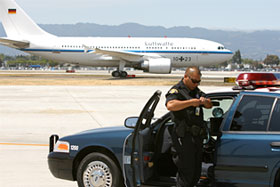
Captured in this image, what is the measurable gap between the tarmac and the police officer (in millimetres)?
2278

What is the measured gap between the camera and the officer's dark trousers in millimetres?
5074

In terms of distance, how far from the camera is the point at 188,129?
198 inches

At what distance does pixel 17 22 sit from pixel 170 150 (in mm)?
42211

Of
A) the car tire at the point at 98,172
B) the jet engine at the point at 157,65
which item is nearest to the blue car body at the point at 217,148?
the car tire at the point at 98,172

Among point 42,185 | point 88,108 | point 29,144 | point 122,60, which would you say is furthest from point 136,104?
point 122,60

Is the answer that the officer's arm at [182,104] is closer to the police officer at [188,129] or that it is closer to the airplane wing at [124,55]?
the police officer at [188,129]

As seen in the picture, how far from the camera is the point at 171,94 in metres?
5.19

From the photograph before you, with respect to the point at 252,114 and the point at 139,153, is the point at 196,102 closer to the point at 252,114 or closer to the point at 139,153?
the point at 139,153

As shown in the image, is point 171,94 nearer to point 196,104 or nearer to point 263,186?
point 196,104

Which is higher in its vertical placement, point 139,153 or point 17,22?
point 17,22

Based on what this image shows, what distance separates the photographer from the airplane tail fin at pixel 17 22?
44.9 metres

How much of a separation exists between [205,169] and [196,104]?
3.39 ft

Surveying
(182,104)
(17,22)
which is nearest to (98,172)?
(182,104)

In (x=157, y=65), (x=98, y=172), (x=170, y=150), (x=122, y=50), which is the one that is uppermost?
(x=122, y=50)
